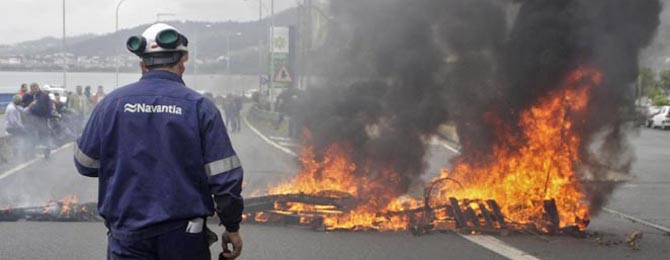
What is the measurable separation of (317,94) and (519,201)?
320 cm

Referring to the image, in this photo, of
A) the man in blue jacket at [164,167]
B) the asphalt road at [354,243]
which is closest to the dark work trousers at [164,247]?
the man in blue jacket at [164,167]

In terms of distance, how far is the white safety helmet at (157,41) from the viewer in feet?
11.8

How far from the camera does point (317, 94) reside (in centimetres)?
1066

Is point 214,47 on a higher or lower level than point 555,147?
higher

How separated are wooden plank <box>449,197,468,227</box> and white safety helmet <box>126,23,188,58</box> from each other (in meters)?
5.12

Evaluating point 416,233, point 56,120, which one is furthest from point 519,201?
point 56,120

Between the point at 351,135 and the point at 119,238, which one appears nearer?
the point at 119,238

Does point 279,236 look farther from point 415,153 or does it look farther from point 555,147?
point 555,147

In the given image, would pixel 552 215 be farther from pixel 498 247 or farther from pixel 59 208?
pixel 59 208

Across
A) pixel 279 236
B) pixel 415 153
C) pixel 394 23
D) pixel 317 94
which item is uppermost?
pixel 394 23

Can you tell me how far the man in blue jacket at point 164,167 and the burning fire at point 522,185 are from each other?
4858 mm

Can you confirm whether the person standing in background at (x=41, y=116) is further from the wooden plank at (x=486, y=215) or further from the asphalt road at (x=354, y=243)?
the wooden plank at (x=486, y=215)

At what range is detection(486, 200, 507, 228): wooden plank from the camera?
8180 millimetres

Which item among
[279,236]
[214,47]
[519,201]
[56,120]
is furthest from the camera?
[214,47]
